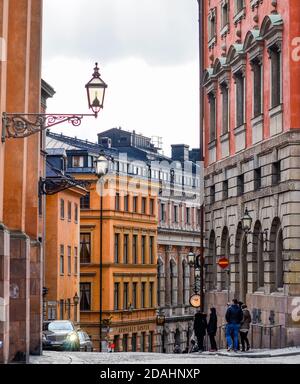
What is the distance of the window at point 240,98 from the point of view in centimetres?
5350

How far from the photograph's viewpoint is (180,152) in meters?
133

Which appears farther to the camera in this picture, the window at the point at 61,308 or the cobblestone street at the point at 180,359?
the window at the point at 61,308

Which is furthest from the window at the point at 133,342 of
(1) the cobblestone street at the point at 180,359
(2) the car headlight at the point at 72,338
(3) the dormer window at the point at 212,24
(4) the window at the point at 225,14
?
(1) the cobblestone street at the point at 180,359

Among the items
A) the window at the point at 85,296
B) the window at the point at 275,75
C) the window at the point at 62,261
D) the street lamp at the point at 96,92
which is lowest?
the window at the point at 85,296

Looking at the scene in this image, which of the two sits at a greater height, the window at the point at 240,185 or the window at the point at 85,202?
the window at the point at 85,202

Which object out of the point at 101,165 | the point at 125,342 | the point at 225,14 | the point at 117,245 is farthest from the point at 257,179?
the point at 125,342

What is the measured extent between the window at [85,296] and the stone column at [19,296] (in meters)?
69.1

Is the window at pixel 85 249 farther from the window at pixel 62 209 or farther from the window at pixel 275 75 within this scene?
the window at pixel 275 75

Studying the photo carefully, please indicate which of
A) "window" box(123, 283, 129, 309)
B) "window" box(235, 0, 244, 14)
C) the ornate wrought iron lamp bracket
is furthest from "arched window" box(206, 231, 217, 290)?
"window" box(123, 283, 129, 309)

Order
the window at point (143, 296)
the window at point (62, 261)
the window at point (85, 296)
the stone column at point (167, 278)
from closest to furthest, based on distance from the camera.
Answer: the window at point (62, 261) → the window at point (85, 296) → the window at point (143, 296) → the stone column at point (167, 278)

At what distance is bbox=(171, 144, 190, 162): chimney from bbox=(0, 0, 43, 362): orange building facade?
94449mm

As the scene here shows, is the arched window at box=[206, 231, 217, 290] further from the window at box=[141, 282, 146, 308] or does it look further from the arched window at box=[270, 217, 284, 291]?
the window at box=[141, 282, 146, 308]

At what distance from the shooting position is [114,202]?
104 metres
